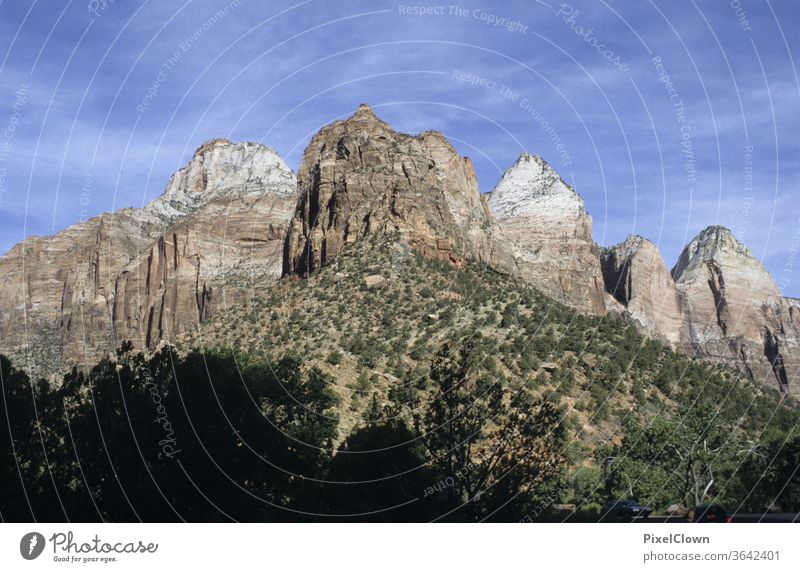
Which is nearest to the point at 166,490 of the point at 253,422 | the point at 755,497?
the point at 253,422

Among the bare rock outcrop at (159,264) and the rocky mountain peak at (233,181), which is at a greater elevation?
the rocky mountain peak at (233,181)

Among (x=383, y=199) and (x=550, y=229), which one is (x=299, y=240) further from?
(x=550, y=229)
